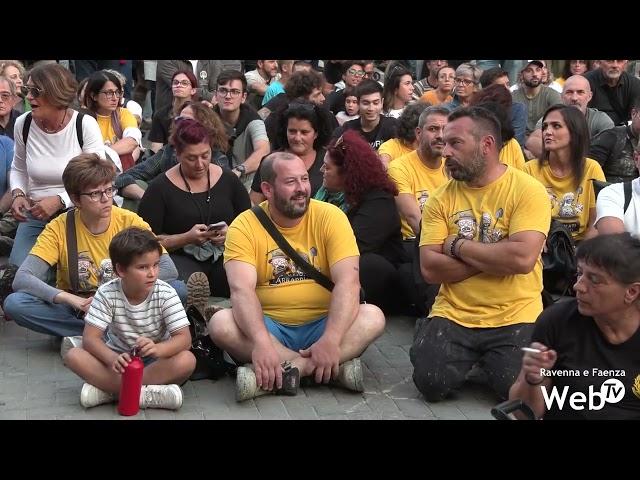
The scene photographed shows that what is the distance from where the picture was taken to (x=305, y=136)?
773 centimetres

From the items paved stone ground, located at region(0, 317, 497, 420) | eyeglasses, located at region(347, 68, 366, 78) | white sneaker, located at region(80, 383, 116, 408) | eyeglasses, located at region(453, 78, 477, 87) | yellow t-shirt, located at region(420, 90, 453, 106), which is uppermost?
eyeglasses, located at region(347, 68, 366, 78)

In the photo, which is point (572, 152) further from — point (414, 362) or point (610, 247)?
point (610, 247)

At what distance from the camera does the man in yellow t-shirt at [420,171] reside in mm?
7215


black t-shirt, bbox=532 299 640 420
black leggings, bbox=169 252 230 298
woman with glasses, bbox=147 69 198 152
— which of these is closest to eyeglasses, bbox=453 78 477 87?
woman with glasses, bbox=147 69 198 152

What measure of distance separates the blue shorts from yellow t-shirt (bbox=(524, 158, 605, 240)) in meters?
2.20

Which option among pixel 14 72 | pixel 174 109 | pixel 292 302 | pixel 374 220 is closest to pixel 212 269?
pixel 374 220

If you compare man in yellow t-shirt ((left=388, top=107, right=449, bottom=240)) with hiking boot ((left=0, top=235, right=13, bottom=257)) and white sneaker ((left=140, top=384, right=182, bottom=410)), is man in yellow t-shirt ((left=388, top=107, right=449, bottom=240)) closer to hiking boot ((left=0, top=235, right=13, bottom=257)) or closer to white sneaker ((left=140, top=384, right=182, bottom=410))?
white sneaker ((left=140, top=384, right=182, bottom=410))

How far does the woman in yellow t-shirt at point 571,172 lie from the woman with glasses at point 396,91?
335cm

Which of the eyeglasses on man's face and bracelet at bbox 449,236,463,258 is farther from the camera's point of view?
the eyeglasses on man's face

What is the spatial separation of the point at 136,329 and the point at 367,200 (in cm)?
196

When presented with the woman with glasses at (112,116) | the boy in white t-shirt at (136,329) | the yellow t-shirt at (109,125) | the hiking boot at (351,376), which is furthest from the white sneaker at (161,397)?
the yellow t-shirt at (109,125)

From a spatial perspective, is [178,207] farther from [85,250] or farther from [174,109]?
[174,109]

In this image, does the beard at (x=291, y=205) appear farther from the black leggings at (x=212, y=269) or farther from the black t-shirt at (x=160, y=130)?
the black t-shirt at (x=160, y=130)

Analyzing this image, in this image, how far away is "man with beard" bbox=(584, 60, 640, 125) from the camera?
10.1 meters
